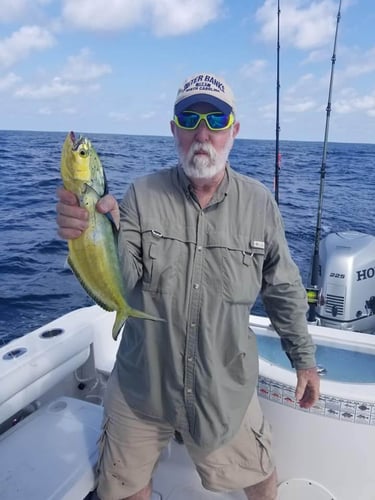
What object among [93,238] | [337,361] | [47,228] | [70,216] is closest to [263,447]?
[337,361]

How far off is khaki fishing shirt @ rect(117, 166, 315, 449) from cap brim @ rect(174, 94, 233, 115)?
0.34m

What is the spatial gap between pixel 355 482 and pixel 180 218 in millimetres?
1877

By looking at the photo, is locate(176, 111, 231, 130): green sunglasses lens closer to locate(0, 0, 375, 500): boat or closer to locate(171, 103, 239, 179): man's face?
locate(171, 103, 239, 179): man's face

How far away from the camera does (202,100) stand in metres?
2.13

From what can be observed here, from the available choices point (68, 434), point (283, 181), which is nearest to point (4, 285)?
point (68, 434)

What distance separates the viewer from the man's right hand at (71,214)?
5.32 ft

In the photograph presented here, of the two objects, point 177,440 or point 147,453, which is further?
point 177,440

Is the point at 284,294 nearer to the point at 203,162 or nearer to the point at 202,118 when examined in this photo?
the point at 203,162

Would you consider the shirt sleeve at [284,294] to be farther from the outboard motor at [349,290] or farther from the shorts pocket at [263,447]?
the outboard motor at [349,290]

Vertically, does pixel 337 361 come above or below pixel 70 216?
below

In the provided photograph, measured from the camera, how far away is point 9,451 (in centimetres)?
241

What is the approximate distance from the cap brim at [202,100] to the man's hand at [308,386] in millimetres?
1466

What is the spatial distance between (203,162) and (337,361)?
5.54ft

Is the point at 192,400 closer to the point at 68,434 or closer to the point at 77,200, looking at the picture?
the point at 68,434
